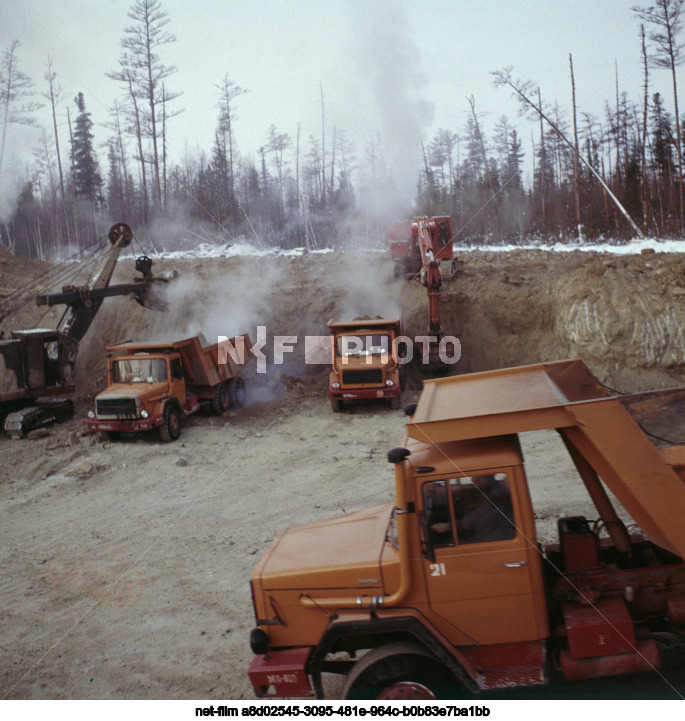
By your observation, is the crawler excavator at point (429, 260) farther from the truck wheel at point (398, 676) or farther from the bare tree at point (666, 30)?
the truck wheel at point (398, 676)

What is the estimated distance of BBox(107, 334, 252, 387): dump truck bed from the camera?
15.6 m

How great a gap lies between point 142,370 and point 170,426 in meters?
1.68

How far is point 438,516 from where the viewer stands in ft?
13.5

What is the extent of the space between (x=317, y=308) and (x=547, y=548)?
17.7 m

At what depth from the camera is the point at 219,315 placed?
21.9 metres

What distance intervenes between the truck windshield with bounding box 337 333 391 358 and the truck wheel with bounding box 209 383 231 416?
3689 mm

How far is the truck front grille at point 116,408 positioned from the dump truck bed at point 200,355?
1713 millimetres

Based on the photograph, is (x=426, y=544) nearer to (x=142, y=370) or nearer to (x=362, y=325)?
(x=142, y=370)

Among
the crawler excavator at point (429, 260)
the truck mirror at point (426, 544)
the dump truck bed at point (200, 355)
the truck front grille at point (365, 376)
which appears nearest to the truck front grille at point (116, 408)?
the dump truck bed at point (200, 355)

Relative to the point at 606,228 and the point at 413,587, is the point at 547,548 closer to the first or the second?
the point at 413,587

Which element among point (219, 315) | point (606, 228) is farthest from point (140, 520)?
point (606, 228)

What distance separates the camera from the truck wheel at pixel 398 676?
13.4 ft

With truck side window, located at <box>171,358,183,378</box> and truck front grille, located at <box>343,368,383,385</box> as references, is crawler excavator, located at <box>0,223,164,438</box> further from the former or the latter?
truck front grille, located at <box>343,368,383,385</box>

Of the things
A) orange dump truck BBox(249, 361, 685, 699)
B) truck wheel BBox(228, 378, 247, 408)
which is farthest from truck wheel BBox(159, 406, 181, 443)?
orange dump truck BBox(249, 361, 685, 699)
